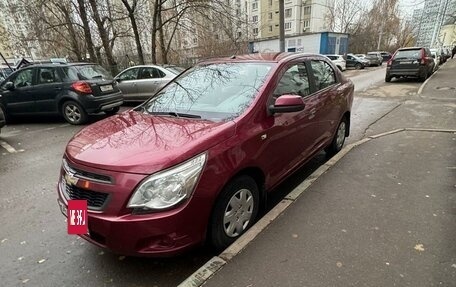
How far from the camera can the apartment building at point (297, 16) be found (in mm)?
58772

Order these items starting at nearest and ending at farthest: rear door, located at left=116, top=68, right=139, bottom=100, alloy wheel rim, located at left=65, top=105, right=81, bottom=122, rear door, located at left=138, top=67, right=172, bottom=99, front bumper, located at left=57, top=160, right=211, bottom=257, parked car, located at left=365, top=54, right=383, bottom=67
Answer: front bumper, located at left=57, top=160, right=211, bottom=257
alloy wheel rim, located at left=65, top=105, right=81, bottom=122
rear door, located at left=138, top=67, right=172, bottom=99
rear door, located at left=116, top=68, right=139, bottom=100
parked car, located at left=365, top=54, right=383, bottom=67

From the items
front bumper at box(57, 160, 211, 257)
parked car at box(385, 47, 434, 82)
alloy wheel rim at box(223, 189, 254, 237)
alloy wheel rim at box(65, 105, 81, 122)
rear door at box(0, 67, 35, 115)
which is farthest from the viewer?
parked car at box(385, 47, 434, 82)

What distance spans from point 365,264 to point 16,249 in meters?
3.19

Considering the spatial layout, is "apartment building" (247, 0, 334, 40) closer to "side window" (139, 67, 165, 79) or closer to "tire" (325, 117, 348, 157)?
"side window" (139, 67, 165, 79)

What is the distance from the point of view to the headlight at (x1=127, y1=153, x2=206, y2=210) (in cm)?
231

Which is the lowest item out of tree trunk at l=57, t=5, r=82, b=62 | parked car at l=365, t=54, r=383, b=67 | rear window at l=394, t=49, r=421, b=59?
parked car at l=365, t=54, r=383, b=67

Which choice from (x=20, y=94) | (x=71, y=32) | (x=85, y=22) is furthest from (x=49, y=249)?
(x=71, y=32)

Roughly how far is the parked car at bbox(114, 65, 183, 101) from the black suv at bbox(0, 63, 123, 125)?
1728mm

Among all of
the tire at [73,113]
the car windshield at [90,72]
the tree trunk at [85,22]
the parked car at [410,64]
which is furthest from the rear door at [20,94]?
the parked car at [410,64]

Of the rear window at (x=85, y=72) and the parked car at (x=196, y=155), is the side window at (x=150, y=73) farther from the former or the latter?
the parked car at (x=196, y=155)

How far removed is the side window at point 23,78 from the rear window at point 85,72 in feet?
4.05

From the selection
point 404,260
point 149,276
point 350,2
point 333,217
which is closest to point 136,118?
point 149,276

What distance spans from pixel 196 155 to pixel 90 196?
865 millimetres

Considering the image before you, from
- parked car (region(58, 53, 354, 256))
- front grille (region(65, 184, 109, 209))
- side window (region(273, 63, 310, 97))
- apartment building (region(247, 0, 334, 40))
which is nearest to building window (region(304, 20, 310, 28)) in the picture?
apartment building (region(247, 0, 334, 40))
